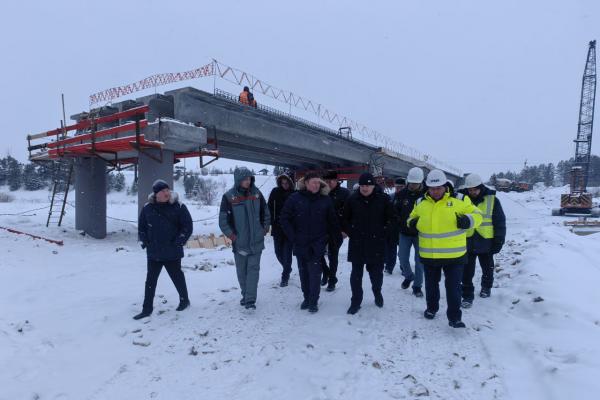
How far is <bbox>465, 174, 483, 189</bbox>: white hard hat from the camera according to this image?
4.89 meters

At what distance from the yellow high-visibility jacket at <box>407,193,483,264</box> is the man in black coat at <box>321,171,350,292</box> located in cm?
146

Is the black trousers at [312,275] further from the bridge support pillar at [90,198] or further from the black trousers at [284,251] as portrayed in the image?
the bridge support pillar at [90,198]

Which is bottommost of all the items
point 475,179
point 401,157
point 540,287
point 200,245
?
point 200,245

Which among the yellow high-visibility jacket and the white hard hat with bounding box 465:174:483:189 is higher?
the white hard hat with bounding box 465:174:483:189

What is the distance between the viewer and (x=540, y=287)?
4.80 meters

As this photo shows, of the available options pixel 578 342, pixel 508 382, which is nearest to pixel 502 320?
pixel 578 342

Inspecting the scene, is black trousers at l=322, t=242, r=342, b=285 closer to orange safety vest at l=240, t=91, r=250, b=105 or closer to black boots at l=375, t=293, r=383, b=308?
black boots at l=375, t=293, r=383, b=308

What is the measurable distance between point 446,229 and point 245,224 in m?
2.48

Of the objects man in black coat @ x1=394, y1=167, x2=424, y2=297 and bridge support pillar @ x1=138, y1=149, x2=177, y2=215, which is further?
bridge support pillar @ x1=138, y1=149, x2=177, y2=215

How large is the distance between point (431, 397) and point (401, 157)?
26448mm

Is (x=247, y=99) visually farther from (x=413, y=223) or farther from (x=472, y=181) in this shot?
(x=413, y=223)

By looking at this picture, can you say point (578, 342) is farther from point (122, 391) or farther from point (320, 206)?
point (122, 391)

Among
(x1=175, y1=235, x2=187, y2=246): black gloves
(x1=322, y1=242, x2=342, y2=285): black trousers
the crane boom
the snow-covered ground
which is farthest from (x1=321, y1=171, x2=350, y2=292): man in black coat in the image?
the crane boom

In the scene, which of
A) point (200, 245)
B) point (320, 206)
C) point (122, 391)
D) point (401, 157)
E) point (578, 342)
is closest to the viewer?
point (122, 391)
